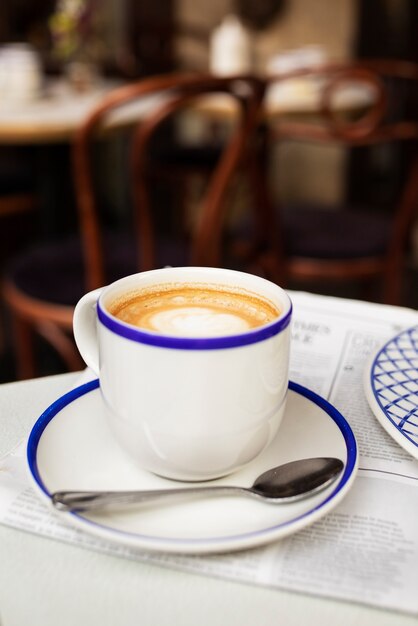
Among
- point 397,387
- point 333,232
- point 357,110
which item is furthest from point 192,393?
point 357,110

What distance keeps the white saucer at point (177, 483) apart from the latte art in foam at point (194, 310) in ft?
0.23

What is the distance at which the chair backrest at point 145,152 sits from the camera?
124 cm

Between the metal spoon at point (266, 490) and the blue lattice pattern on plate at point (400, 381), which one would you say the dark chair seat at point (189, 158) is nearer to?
the blue lattice pattern on plate at point (400, 381)

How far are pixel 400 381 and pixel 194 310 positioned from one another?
0.54 feet

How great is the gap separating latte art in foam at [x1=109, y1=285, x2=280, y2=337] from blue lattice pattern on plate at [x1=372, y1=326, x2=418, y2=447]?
11 centimetres

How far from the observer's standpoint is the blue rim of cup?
0.37m

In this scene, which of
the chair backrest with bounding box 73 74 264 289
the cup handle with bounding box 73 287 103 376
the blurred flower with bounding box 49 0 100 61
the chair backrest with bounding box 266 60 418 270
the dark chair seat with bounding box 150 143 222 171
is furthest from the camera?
the dark chair seat with bounding box 150 143 222 171

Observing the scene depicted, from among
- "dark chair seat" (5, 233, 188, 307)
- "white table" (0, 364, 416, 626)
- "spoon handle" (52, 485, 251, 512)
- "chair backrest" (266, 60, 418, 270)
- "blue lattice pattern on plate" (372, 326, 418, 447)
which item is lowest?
"dark chair seat" (5, 233, 188, 307)

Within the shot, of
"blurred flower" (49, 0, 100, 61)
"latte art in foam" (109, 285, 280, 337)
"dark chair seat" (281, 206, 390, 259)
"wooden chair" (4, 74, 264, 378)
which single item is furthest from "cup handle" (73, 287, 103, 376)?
"blurred flower" (49, 0, 100, 61)

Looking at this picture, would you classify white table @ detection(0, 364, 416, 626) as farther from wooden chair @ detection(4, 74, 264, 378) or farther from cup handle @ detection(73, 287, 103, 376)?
wooden chair @ detection(4, 74, 264, 378)

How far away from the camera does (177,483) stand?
0.41 meters

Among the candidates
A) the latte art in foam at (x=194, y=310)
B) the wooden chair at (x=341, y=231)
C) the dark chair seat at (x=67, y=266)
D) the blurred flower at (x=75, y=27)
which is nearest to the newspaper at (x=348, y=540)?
the latte art in foam at (x=194, y=310)

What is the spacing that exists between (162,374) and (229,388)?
0.04 metres

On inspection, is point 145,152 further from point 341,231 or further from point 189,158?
point 189,158
